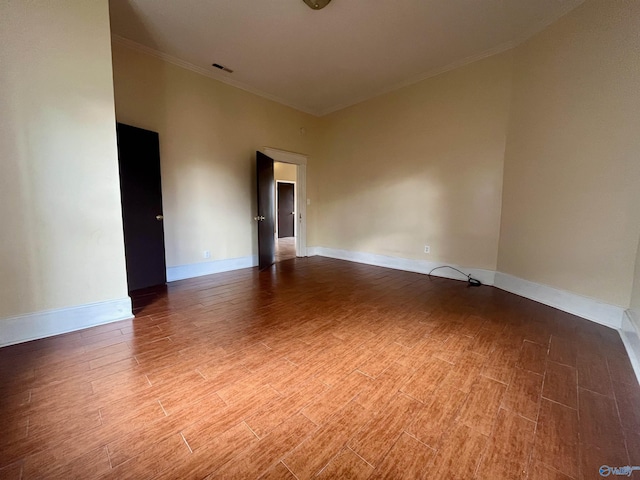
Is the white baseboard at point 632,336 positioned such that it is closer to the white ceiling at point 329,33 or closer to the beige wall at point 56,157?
the white ceiling at point 329,33

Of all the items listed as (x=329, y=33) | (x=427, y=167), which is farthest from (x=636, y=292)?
(x=329, y=33)

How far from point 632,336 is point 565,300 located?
75 centimetres

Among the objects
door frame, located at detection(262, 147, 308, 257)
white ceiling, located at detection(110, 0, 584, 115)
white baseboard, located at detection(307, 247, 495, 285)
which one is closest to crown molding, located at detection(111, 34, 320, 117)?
white ceiling, located at detection(110, 0, 584, 115)

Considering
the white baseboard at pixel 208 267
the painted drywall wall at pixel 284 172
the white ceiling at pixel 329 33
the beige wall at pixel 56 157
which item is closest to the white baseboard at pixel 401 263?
the white baseboard at pixel 208 267

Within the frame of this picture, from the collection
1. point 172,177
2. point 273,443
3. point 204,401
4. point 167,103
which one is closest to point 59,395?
point 204,401

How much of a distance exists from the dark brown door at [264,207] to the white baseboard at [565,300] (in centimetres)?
363

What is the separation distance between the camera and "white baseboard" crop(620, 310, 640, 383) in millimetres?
1726

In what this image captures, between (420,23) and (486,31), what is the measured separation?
84 cm

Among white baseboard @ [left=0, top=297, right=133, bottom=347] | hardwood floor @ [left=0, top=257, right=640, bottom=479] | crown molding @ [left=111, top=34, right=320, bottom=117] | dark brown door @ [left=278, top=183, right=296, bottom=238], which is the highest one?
crown molding @ [left=111, top=34, right=320, bottom=117]

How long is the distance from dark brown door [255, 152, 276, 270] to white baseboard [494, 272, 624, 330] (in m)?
3.63

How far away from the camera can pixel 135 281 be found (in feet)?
10.8

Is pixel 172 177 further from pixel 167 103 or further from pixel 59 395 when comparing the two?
pixel 59 395

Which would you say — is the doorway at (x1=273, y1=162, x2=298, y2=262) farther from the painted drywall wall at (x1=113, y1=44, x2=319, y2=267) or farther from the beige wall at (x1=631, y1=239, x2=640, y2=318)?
the beige wall at (x1=631, y1=239, x2=640, y2=318)

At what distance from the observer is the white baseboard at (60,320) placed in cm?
196
